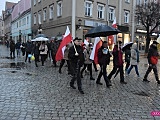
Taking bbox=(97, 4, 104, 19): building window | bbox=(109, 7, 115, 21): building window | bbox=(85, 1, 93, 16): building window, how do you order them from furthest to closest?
bbox=(109, 7, 115, 21): building window → bbox=(97, 4, 104, 19): building window → bbox=(85, 1, 93, 16): building window

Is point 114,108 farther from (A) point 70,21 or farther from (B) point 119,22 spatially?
(B) point 119,22

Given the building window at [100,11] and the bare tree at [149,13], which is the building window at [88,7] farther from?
the bare tree at [149,13]

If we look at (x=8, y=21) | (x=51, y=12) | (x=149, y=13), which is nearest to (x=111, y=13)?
(x=149, y=13)

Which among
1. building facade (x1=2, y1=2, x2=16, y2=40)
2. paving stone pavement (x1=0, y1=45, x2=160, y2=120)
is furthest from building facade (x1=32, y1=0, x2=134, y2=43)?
building facade (x1=2, y1=2, x2=16, y2=40)

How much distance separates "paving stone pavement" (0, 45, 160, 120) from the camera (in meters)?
5.38

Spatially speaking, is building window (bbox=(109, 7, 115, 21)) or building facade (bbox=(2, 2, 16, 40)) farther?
building facade (bbox=(2, 2, 16, 40))

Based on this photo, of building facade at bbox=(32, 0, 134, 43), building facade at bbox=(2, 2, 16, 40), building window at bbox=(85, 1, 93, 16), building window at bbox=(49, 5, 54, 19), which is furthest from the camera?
building facade at bbox=(2, 2, 16, 40)

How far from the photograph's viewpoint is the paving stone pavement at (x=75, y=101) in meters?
5.38

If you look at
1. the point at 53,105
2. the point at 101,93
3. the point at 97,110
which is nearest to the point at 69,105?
the point at 53,105

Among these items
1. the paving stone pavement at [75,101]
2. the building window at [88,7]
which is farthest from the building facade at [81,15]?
the paving stone pavement at [75,101]

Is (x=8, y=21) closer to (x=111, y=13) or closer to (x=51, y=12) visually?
(x=51, y=12)

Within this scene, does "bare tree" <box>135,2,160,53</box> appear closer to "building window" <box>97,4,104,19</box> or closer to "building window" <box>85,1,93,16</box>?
"building window" <box>97,4,104,19</box>

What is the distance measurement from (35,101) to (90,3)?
2330 centimetres

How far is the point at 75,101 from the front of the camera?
6.54 meters
